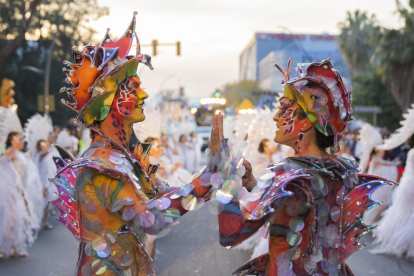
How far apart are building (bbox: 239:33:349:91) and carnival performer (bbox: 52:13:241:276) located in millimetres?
8920

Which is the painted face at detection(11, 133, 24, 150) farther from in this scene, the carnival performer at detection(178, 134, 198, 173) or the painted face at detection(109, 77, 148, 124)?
the carnival performer at detection(178, 134, 198, 173)

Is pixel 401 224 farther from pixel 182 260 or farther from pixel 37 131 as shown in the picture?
pixel 37 131

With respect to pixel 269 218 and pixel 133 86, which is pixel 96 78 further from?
pixel 269 218

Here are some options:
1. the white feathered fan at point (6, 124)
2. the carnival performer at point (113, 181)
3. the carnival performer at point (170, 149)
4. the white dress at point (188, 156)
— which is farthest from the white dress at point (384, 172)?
the white dress at point (188, 156)

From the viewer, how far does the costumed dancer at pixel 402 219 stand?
7.23 metres

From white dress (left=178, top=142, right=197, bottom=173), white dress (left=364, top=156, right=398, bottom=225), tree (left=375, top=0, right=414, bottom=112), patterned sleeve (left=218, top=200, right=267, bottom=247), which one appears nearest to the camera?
patterned sleeve (left=218, top=200, right=267, bottom=247)

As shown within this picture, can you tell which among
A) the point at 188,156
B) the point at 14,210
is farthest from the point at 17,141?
the point at 188,156

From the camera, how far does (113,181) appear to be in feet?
8.88

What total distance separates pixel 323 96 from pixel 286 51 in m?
40.8

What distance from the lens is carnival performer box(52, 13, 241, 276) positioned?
8.65 ft

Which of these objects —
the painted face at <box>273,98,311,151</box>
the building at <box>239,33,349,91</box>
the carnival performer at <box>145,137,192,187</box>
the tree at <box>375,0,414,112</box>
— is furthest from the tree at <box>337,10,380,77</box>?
the painted face at <box>273,98,311,151</box>

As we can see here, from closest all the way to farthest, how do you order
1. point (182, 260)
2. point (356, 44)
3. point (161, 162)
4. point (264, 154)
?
point (182, 260), point (264, 154), point (161, 162), point (356, 44)

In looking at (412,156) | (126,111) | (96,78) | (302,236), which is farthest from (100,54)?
(412,156)

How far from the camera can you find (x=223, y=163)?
2592 millimetres
